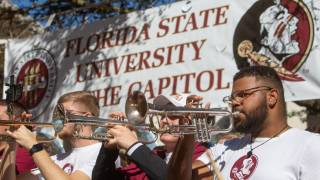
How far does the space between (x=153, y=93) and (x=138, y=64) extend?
40 cm

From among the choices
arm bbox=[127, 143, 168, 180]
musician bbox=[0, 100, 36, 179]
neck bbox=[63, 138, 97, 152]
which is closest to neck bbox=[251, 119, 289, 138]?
arm bbox=[127, 143, 168, 180]

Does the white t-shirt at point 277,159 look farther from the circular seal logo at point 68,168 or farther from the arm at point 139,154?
the circular seal logo at point 68,168

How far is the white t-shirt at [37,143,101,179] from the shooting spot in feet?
12.6

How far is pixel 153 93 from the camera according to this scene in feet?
18.8

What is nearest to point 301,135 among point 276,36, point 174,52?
point 276,36

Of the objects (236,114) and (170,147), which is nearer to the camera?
(236,114)

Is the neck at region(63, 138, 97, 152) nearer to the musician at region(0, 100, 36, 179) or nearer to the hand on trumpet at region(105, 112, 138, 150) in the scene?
the musician at region(0, 100, 36, 179)

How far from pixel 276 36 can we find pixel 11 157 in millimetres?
2313

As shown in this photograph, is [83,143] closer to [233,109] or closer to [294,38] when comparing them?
[233,109]

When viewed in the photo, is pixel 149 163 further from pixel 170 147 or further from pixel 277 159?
pixel 277 159

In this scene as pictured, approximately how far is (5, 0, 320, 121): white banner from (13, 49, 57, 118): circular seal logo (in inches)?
Answer: 0.4

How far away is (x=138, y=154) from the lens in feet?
10.9

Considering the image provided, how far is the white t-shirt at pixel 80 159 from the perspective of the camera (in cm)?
384

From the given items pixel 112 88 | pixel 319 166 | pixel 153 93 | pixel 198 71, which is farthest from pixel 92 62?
pixel 319 166
